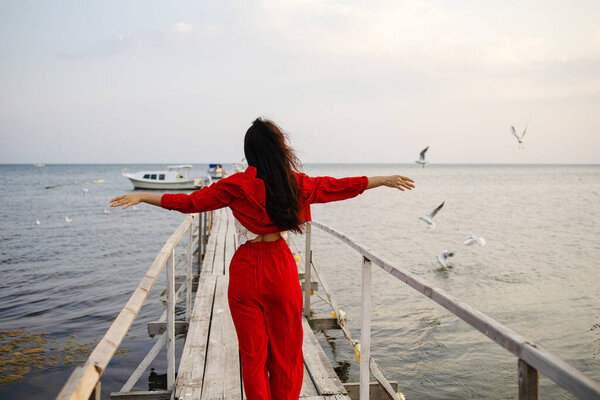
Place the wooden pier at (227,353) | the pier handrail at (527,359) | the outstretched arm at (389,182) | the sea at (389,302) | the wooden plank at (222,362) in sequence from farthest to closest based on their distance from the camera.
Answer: the sea at (389,302) < the wooden plank at (222,362) < the outstretched arm at (389,182) < the wooden pier at (227,353) < the pier handrail at (527,359)

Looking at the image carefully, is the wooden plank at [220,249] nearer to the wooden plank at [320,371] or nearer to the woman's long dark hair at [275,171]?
the wooden plank at [320,371]

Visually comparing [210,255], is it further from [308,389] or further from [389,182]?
[389,182]

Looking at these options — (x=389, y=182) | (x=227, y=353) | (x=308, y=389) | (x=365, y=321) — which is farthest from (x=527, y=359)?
(x=227, y=353)

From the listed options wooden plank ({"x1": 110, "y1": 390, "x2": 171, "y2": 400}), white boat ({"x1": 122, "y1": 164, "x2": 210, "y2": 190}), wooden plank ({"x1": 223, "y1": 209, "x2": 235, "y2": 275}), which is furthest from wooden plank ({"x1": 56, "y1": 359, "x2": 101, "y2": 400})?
white boat ({"x1": 122, "y1": 164, "x2": 210, "y2": 190})

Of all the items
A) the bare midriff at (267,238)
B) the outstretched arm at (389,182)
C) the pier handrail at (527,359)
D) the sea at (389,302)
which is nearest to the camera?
the pier handrail at (527,359)

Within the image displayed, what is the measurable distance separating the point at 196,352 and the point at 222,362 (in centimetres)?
31

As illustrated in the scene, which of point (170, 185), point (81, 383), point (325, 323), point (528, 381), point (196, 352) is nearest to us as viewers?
point (81, 383)

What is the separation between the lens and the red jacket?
7.59 ft

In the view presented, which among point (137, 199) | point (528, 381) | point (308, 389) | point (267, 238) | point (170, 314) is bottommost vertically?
point (308, 389)

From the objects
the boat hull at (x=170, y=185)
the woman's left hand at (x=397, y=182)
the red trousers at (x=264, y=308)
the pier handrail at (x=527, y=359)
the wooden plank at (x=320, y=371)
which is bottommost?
the wooden plank at (x=320, y=371)

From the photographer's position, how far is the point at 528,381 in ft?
4.05

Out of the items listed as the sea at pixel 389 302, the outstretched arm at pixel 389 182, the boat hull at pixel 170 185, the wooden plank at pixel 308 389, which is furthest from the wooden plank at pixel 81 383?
the boat hull at pixel 170 185

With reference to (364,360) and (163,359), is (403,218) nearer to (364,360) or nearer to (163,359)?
(163,359)

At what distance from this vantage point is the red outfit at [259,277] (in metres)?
2.34
